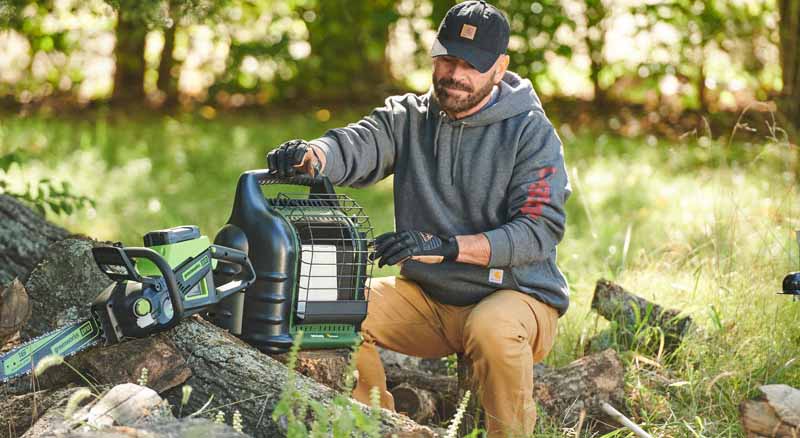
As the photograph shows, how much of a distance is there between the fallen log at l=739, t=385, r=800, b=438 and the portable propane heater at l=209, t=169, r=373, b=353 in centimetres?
126

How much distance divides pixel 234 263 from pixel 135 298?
402mm

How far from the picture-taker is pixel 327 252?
A: 11.4 ft

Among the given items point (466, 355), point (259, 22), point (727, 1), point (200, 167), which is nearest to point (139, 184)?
point (200, 167)

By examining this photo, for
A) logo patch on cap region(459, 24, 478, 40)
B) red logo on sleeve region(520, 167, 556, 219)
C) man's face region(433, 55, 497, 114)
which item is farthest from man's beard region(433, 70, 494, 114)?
red logo on sleeve region(520, 167, 556, 219)

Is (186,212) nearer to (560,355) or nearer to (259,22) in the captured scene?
(560,355)

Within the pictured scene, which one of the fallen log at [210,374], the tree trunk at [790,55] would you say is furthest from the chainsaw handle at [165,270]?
the tree trunk at [790,55]

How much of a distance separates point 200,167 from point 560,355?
4.79 m

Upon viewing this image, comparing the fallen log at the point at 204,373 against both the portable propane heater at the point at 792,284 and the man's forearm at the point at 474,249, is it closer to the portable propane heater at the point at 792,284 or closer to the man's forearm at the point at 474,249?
the man's forearm at the point at 474,249

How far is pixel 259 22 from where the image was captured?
37.2 feet

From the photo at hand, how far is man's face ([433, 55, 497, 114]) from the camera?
12.0 ft

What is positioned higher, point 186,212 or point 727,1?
point 727,1

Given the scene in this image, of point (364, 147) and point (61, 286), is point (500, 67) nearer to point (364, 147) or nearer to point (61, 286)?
point (364, 147)

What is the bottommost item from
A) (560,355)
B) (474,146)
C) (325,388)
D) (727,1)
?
(560,355)

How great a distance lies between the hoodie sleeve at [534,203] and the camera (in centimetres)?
351
